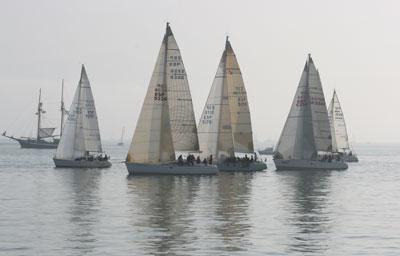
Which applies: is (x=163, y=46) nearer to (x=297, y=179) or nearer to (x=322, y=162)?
(x=297, y=179)

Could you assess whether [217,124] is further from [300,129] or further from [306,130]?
[306,130]

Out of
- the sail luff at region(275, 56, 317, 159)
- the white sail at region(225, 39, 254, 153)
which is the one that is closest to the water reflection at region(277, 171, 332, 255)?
the white sail at region(225, 39, 254, 153)

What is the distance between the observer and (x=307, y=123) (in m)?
96.7

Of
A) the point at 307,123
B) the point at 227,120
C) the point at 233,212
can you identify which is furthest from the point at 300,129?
the point at 233,212

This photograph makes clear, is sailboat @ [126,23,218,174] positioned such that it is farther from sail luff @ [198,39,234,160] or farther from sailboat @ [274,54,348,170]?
sailboat @ [274,54,348,170]

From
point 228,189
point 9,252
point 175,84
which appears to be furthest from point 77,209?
point 175,84

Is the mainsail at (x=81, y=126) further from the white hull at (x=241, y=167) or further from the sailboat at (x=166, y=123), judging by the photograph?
the sailboat at (x=166, y=123)

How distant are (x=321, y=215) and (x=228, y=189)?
66.7 ft

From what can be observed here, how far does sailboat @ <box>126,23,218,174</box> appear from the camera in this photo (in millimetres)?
77188

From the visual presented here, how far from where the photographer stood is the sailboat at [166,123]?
77.2 metres

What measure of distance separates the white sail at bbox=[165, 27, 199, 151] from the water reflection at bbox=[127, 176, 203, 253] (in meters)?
4.56

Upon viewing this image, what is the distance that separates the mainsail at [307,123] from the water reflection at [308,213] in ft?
38.4

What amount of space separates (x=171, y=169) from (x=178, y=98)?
7.05m

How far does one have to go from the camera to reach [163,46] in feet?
258
